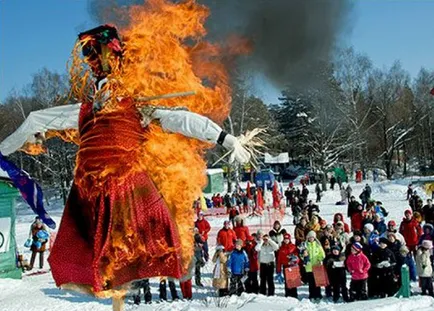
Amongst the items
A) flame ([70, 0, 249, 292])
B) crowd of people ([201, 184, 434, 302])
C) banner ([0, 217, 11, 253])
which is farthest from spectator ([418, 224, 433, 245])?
banner ([0, 217, 11, 253])

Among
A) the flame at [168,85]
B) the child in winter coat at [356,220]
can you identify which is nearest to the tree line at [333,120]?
the child in winter coat at [356,220]

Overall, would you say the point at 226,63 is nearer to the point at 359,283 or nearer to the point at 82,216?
the point at 82,216

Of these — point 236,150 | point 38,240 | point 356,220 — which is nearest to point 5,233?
point 38,240

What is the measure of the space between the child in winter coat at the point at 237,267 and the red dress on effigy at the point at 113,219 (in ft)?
24.9

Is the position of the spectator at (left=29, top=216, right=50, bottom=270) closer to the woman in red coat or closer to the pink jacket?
the pink jacket

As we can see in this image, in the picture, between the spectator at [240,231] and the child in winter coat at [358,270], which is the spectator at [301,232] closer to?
the spectator at [240,231]

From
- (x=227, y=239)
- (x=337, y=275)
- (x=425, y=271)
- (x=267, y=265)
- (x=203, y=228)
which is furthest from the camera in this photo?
(x=203, y=228)

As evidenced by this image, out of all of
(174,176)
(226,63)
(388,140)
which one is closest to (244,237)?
(226,63)

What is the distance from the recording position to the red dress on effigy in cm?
367

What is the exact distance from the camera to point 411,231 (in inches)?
503

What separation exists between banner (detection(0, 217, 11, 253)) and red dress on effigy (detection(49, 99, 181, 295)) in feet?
40.2

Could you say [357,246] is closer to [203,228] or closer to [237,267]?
[237,267]

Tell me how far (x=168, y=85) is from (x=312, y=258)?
25.1ft

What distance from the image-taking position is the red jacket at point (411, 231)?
12.7 metres
